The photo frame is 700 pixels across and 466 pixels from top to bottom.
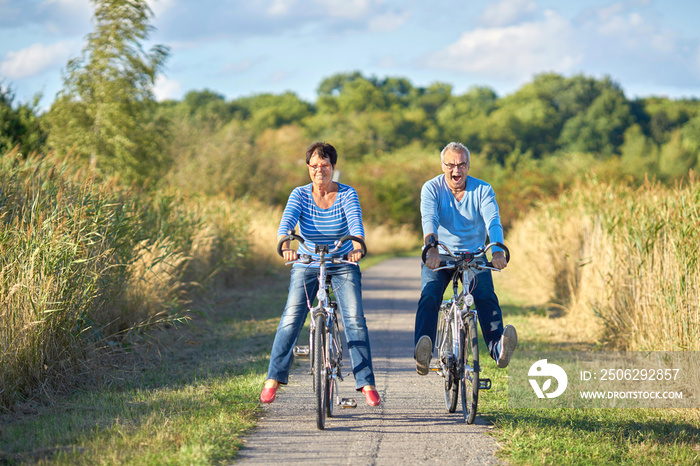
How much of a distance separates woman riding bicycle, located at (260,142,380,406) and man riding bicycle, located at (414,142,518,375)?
49cm

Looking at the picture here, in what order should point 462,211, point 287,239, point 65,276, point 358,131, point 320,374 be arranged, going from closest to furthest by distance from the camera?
point 320,374
point 287,239
point 462,211
point 65,276
point 358,131

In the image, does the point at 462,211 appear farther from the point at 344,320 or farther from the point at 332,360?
the point at 332,360

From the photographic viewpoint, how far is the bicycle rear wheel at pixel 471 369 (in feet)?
17.1

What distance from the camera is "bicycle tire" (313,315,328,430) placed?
16.8 ft

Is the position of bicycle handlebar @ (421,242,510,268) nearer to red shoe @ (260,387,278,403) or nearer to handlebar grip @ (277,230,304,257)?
handlebar grip @ (277,230,304,257)

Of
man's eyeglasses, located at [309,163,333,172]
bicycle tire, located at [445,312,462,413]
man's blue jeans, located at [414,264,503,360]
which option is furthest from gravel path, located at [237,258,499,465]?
man's eyeglasses, located at [309,163,333,172]

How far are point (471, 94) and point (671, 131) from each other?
27.8 meters

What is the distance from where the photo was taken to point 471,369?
524cm

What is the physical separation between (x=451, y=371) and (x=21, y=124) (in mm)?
14589

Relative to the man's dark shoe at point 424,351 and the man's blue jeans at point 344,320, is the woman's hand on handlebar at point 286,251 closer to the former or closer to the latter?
the man's blue jeans at point 344,320

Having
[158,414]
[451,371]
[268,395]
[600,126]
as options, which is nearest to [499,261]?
[451,371]

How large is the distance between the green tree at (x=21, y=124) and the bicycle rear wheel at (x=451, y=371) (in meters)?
12.4

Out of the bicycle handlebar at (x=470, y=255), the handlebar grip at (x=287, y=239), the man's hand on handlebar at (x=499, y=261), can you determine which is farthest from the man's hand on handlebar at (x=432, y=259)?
the handlebar grip at (x=287, y=239)

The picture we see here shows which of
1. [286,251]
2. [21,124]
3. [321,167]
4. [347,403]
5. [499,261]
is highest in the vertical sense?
[21,124]
